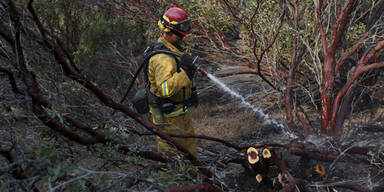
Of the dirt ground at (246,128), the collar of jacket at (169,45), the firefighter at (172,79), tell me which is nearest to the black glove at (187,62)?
the firefighter at (172,79)

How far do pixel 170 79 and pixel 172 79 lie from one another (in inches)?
0.8

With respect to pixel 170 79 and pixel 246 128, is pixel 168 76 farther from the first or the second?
pixel 246 128

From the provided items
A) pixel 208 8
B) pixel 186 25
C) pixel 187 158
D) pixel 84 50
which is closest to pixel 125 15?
pixel 84 50

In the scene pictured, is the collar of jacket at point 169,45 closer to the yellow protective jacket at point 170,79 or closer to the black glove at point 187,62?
the yellow protective jacket at point 170,79

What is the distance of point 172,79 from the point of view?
2865 mm

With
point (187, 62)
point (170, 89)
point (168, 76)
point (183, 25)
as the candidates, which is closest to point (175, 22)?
point (183, 25)

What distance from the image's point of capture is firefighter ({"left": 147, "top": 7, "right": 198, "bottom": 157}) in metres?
2.91

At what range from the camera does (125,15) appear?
19.5 ft

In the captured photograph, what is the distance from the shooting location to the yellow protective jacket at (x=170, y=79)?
9.45 ft

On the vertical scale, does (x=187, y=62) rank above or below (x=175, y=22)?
below

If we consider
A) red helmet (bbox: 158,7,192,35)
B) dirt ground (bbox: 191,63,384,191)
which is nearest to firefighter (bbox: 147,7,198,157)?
red helmet (bbox: 158,7,192,35)

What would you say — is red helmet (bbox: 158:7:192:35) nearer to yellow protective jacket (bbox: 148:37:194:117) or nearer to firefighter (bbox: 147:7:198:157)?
firefighter (bbox: 147:7:198:157)

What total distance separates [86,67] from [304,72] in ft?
12.7

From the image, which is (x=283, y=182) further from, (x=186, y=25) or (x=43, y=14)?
(x=43, y=14)
